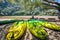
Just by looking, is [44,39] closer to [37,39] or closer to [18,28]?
[37,39]

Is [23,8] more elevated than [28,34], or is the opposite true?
[23,8]

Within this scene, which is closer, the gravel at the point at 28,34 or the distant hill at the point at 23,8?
the gravel at the point at 28,34

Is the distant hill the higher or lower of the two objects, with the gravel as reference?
higher

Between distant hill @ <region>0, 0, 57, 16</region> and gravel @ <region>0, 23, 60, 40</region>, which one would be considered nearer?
gravel @ <region>0, 23, 60, 40</region>

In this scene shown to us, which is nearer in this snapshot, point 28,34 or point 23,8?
point 28,34

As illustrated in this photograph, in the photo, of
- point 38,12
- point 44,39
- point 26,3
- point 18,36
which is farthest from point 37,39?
point 26,3

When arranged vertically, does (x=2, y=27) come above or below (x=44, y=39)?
above

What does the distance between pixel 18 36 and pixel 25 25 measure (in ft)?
0.54

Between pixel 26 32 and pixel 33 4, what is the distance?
1.22 ft

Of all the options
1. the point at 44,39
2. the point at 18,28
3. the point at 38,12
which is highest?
the point at 38,12

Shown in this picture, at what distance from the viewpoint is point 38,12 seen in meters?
1.98

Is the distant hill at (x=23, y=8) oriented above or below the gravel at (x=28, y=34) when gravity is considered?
above

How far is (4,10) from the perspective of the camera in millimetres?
1956

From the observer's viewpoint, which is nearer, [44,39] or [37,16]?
[44,39]
